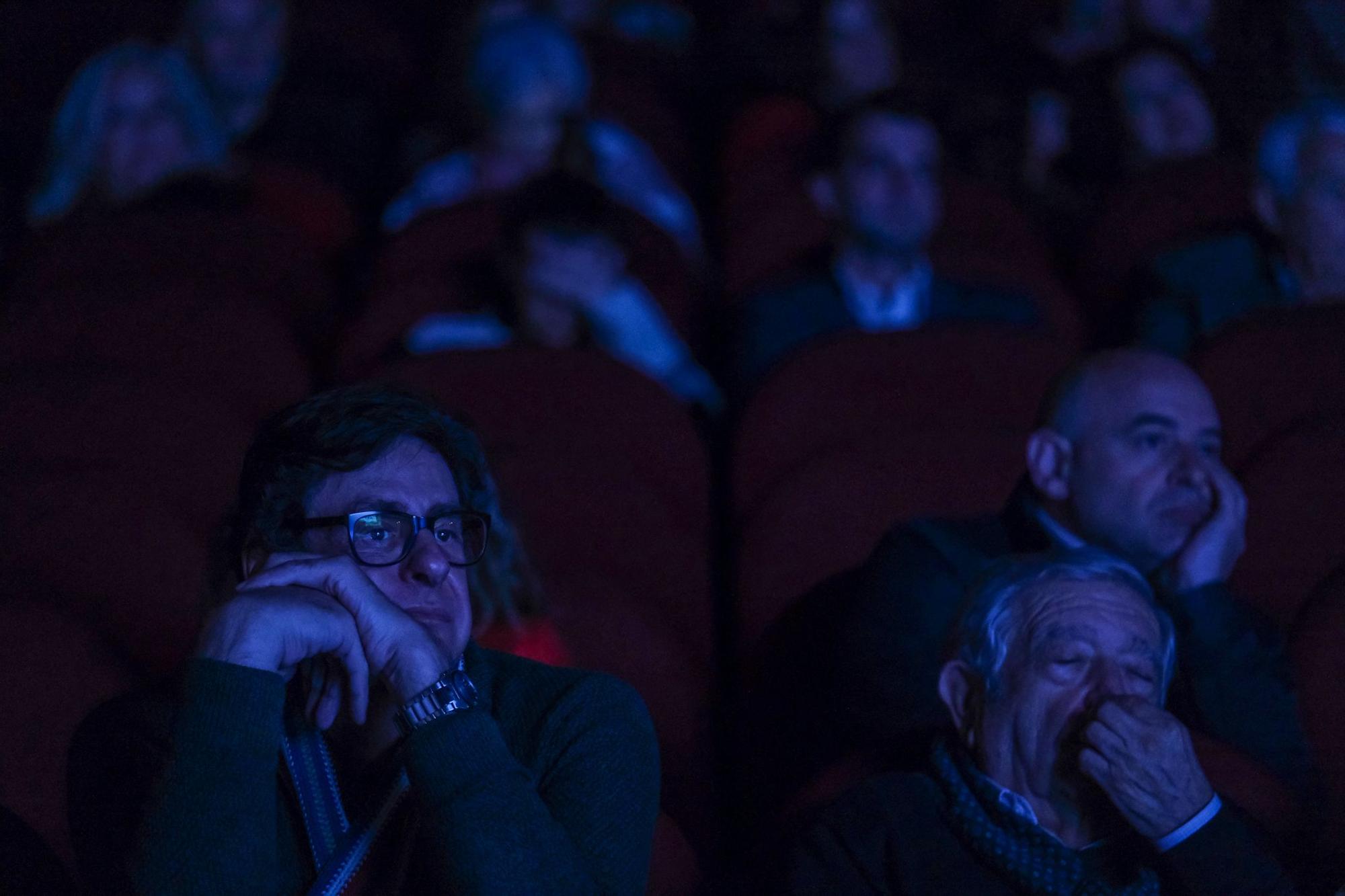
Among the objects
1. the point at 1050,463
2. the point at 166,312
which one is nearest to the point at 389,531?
the point at 1050,463

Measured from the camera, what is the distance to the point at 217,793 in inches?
25.1

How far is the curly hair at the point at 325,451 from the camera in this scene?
2.43 ft

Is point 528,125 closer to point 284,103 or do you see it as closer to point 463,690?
point 284,103

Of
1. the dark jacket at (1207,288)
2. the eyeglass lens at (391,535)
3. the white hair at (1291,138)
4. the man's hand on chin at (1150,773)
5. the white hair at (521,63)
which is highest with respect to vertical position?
the white hair at (521,63)

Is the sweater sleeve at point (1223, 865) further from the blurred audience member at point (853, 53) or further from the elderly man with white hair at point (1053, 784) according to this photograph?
the blurred audience member at point (853, 53)

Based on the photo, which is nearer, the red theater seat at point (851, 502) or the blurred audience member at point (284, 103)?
the red theater seat at point (851, 502)

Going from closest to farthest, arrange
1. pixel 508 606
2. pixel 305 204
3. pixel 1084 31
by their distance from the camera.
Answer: pixel 508 606 < pixel 305 204 < pixel 1084 31

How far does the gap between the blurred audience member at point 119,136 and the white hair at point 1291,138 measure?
1424mm

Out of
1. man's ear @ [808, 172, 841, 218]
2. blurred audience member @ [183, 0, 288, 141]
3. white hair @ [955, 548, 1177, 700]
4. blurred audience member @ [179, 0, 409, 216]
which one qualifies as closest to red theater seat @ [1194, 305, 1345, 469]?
white hair @ [955, 548, 1177, 700]

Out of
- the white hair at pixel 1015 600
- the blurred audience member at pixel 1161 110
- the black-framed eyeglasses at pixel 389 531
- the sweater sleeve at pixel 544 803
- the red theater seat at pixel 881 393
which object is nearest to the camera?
the sweater sleeve at pixel 544 803

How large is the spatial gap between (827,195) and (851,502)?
784mm

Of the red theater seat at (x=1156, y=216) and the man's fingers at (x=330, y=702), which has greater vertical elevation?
the red theater seat at (x=1156, y=216)

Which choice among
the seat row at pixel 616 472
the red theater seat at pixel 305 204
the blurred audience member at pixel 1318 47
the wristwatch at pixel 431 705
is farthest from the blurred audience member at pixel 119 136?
the blurred audience member at pixel 1318 47

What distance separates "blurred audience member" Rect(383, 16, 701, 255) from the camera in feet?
6.50
